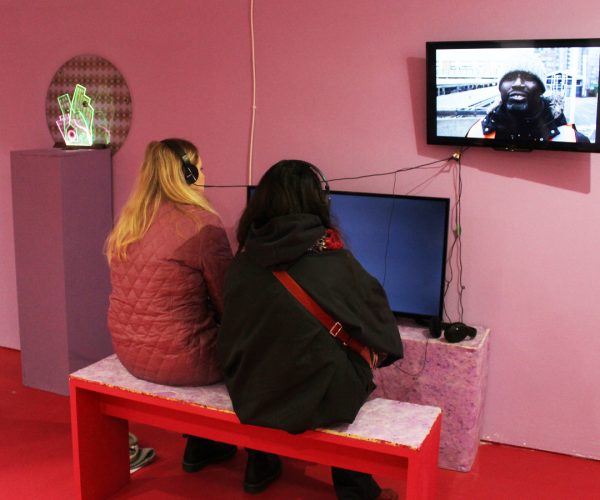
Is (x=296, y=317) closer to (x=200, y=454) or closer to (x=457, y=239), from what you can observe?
(x=200, y=454)

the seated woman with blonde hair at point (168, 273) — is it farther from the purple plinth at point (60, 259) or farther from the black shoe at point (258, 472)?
the purple plinth at point (60, 259)

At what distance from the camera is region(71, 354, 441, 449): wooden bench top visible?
8.53 ft

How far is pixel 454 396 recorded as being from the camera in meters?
3.43

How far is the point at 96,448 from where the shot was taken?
3184 millimetres

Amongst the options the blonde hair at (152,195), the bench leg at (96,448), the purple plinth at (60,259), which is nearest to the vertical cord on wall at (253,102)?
the purple plinth at (60,259)

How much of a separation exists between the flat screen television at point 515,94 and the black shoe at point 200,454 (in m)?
1.68

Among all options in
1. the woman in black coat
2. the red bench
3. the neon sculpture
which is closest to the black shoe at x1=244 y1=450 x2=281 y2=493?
the red bench

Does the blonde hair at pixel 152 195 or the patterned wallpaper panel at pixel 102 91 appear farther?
the patterned wallpaper panel at pixel 102 91

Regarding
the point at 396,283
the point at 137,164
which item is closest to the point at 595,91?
the point at 396,283

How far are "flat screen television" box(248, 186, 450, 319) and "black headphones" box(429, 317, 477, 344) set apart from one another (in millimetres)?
67

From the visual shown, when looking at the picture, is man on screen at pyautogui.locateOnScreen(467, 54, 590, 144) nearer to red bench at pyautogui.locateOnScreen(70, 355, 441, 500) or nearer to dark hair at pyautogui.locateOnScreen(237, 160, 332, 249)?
dark hair at pyautogui.locateOnScreen(237, 160, 332, 249)

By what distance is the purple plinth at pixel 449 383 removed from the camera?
3.39m

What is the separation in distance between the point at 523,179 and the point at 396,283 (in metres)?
0.73

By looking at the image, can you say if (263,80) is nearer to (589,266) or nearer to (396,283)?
(396,283)
